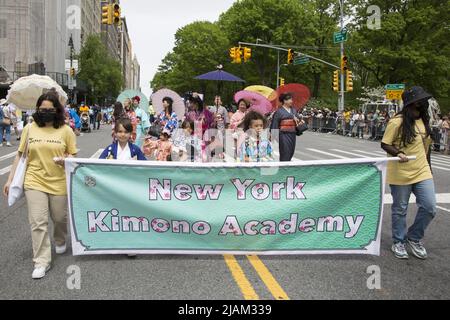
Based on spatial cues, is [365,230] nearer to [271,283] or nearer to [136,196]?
[271,283]

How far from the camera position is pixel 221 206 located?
17.3 feet

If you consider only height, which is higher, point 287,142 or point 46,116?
point 46,116

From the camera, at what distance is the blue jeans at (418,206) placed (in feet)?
17.9

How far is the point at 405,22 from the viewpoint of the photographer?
41000 mm

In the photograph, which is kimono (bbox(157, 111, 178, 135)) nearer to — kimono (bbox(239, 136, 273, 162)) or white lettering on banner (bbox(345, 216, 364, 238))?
kimono (bbox(239, 136, 273, 162))

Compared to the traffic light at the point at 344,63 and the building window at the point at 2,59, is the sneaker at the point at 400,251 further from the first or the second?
the building window at the point at 2,59

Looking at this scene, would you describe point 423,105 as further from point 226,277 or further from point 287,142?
point 287,142

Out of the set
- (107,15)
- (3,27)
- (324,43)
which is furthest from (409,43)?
(3,27)

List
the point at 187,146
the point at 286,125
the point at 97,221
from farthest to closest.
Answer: the point at 187,146
the point at 286,125
the point at 97,221

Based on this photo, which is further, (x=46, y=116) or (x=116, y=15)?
(x=116, y=15)

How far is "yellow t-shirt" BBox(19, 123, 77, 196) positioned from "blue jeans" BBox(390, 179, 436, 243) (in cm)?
355

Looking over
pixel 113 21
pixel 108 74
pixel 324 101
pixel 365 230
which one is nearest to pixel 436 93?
pixel 324 101

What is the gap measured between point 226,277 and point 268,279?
39 cm

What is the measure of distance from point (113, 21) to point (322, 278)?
1932cm
